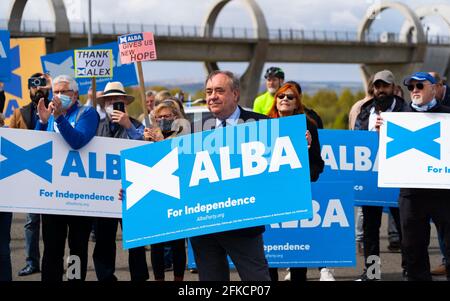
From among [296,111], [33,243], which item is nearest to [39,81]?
[33,243]

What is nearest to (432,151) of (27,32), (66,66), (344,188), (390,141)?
(390,141)

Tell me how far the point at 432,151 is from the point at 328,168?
2.16 metres

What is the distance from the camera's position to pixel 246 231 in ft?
21.7

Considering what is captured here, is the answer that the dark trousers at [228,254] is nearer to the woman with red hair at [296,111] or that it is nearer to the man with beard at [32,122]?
the woman with red hair at [296,111]

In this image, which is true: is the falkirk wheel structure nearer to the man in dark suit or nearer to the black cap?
the black cap

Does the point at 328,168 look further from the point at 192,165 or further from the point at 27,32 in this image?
the point at 27,32

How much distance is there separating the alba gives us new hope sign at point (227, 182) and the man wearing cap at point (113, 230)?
2.35 meters

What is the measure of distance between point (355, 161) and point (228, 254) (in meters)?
4.14

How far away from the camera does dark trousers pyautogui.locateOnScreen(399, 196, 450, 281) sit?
26.9 ft

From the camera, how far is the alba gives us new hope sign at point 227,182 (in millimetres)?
6500

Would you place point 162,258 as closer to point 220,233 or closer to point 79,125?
point 79,125
